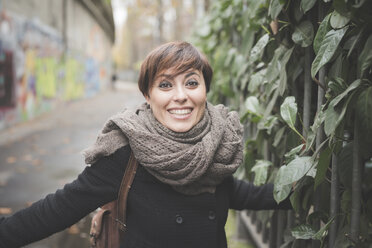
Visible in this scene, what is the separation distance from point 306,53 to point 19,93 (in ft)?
33.0

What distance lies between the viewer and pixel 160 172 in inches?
68.6

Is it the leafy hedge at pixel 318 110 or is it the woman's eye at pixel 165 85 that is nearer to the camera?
the leafy hedge at pixel 318 110

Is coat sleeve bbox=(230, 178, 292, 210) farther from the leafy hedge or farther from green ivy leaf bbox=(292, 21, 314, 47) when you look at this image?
green ivy leaf bbox=(292, 21, 314, 47)

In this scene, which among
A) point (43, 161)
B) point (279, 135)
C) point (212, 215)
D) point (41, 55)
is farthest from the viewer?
point (41, 55)

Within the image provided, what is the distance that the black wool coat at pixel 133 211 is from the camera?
1.76m

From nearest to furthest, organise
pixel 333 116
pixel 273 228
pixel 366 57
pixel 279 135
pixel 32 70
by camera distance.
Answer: pixel 366 57 < pixel 333 116 < pixel 279 135 < pixel 273 228 < pixel 32 70

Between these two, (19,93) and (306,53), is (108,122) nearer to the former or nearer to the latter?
(306,53)

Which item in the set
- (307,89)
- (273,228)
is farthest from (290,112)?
(273,228)

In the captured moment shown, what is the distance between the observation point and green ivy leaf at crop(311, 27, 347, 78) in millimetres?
1329

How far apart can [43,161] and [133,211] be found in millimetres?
5374

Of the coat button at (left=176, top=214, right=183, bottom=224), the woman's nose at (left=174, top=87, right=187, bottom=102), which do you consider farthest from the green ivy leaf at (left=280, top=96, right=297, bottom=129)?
the coat button at (left=176, top=214, right=183, bottom=224)

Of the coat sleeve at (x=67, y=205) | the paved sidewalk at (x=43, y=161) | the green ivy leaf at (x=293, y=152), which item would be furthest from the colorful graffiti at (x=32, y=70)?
the green ivy leaf at (x=293, y=152)

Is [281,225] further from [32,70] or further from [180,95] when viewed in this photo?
[32,70]

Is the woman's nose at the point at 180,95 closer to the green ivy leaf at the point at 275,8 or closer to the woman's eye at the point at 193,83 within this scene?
the woman's eye at the point at 193,83
